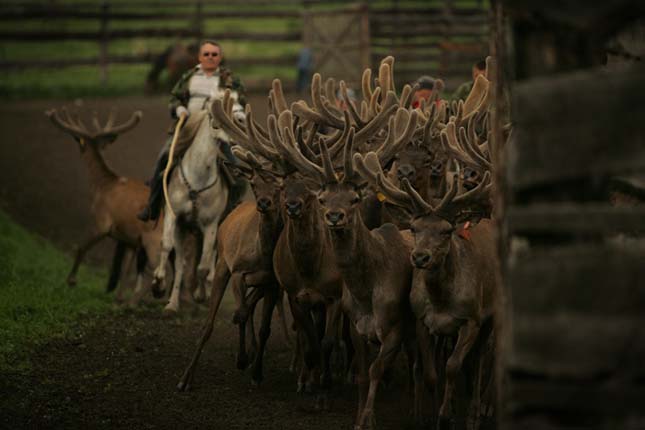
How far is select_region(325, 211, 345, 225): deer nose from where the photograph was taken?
1006 centimetres

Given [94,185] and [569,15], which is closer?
[569,15]

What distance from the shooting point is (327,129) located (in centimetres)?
1484

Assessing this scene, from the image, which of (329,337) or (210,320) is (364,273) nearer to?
(329,337)

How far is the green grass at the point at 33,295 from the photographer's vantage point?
515 inches

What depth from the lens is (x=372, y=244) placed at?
10.6m

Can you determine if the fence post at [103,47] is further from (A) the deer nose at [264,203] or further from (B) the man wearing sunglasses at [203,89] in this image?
(A) the deer nose at [264,203]

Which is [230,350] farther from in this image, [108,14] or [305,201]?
[108,14]

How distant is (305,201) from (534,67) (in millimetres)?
5298

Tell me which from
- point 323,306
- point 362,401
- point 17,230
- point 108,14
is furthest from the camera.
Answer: point 108,14

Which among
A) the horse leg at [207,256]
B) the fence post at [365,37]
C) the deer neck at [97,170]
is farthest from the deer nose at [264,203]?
the fence post at [365,37]

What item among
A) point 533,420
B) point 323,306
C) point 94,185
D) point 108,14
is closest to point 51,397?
point 323,306

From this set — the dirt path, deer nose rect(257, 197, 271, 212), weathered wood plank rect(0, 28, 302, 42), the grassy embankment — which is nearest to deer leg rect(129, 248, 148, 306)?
the dirt path

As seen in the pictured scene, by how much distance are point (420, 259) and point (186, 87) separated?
666cm

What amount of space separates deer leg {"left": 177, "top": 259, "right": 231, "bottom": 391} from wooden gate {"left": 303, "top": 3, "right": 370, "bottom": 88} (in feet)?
63.9
